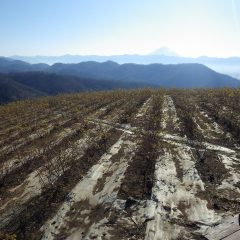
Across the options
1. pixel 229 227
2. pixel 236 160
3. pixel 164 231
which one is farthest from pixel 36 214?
Result: pixel 236 160

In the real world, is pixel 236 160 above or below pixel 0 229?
above

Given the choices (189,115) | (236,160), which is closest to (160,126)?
(189,115)

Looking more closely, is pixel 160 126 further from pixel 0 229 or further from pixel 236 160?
pixel 0 229

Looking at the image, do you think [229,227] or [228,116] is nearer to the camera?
[229,227]

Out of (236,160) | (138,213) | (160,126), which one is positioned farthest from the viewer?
(160,126)

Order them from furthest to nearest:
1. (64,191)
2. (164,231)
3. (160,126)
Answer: (160,126), (64,191), (164,231)

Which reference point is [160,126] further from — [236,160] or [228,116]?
[236,160]
